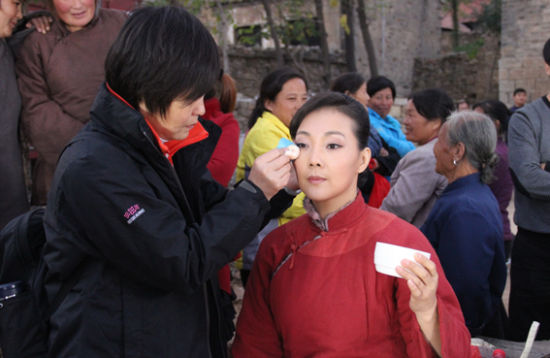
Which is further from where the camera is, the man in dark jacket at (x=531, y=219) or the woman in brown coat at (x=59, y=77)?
the man in dark jacket at (x=531, y=219)

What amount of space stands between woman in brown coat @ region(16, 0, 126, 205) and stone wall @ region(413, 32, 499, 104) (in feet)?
60.3

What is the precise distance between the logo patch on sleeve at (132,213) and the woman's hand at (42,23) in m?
1.65

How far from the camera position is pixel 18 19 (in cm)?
258

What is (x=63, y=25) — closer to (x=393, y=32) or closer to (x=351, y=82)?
(x=351, y=82)

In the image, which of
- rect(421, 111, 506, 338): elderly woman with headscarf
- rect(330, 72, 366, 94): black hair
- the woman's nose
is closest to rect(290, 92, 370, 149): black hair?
the woman's nose

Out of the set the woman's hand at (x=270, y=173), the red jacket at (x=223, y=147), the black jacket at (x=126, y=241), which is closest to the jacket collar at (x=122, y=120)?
the black jacket at (x=126, y=241)

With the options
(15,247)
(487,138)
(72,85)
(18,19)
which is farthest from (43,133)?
(487,138)

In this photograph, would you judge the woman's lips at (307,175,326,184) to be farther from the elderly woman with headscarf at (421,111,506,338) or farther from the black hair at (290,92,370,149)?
the elderly woman with headscarf at (421,111,506,338)

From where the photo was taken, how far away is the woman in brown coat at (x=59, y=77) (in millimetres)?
2443

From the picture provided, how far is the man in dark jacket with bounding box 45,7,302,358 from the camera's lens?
1.33m

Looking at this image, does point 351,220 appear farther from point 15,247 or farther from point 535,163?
point 535,163

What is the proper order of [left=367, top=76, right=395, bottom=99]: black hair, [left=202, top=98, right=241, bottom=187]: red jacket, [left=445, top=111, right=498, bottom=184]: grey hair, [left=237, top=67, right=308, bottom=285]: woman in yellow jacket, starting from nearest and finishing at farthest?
[left=445, top=111, right=498, bottom=184]: grey hair → [left=237, top=67, right=308, bottom=285]: woman in yellow jacket → [left=202, top=98, right=241, bottom=187]: red jacket → [left=367, top=76, right=395, bottom=99]: black hair

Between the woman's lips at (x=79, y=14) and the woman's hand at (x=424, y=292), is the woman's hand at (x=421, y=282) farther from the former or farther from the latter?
the woman's lips at (x=79, y=14)

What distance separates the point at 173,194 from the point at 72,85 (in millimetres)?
1335
